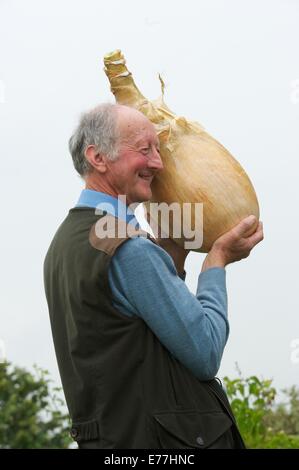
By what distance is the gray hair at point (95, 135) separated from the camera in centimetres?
312

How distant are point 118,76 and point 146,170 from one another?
0.43 m

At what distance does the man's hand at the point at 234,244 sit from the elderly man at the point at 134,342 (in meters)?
0.13

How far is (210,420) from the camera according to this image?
9.73ft

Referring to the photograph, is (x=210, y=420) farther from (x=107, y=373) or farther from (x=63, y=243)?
(x=63, y=243)

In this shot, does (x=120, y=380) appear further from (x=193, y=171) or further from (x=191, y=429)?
(x=193, y=171)

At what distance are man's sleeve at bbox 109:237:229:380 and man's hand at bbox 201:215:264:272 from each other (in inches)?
12.0

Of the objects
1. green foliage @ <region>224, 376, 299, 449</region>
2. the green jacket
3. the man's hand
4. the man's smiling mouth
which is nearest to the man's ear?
the man's smiling mouth

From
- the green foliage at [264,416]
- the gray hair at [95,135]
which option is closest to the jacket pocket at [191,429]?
the gray hair at [95,135]

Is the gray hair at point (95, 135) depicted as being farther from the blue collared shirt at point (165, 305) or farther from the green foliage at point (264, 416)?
the green foliage at point (264, 416)

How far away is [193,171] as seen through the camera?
3.33 m

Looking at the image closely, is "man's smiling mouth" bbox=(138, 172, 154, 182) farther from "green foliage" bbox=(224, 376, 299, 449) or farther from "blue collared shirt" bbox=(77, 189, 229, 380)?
"green foliage" bbox=(224, 376, 299, 449)

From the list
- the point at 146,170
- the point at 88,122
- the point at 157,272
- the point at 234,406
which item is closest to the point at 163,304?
the point at 157,272

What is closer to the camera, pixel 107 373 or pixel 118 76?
pixel 107 373
